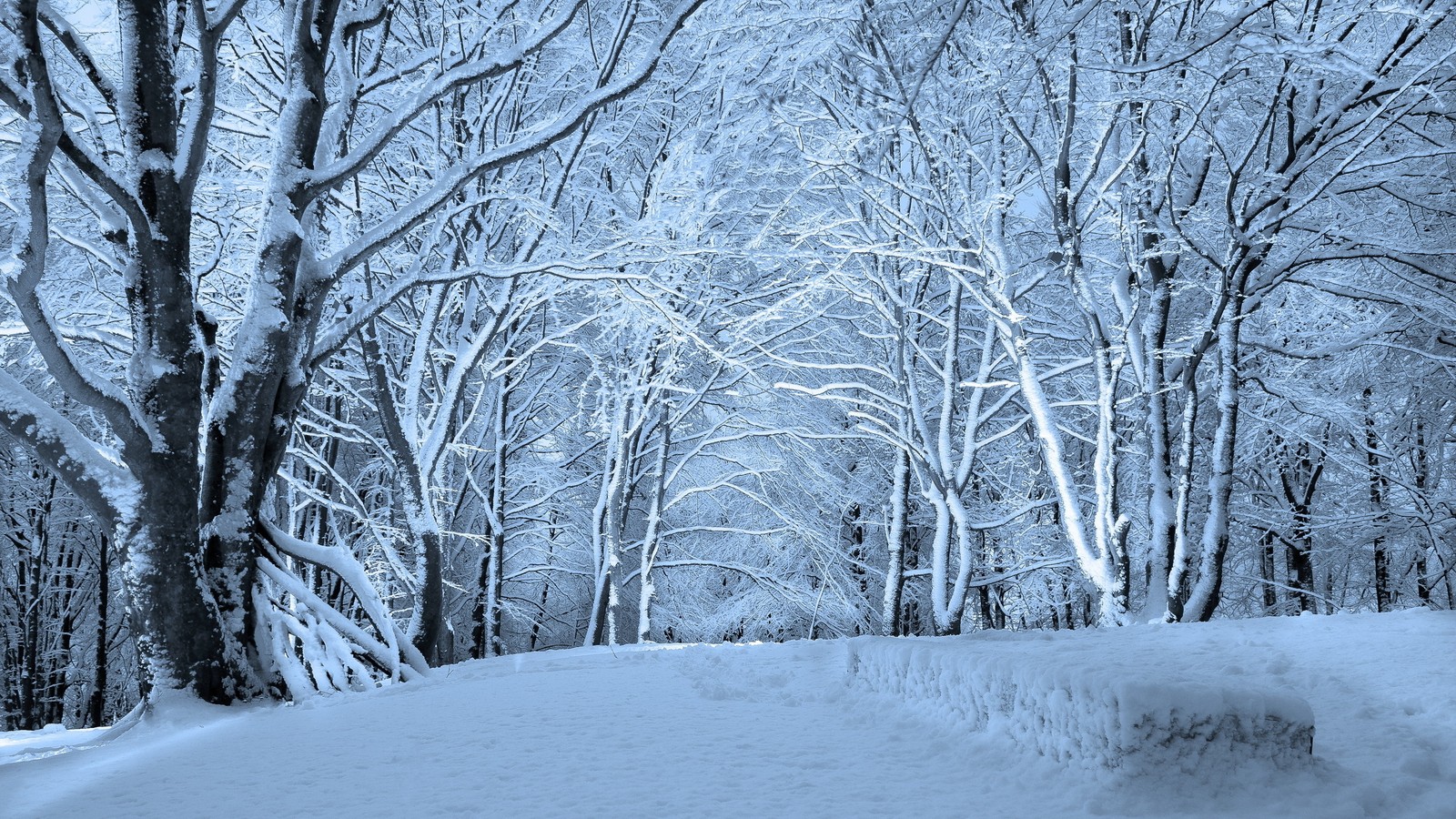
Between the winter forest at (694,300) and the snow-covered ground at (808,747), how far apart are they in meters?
1.33

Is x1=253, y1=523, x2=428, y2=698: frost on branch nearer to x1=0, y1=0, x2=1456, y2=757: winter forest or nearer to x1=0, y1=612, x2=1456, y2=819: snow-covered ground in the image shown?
x1=0, y1=0, x2=1456, y2=757: winter forest

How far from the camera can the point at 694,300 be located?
10516 millimetres

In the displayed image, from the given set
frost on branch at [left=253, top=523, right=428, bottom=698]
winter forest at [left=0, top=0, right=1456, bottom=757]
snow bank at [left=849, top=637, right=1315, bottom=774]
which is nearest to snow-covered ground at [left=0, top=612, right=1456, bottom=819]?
snow bank at [left=849, top=637, right=1315, bottom=774]

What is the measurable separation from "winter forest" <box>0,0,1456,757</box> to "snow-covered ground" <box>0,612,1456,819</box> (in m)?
1.33

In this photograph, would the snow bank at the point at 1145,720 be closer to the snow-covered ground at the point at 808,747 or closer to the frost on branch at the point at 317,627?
the snow-covered ground at the point at 808,747

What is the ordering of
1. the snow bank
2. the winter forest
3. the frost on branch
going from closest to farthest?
1. the snow bank
2. the winter forest
3. the frost on branch

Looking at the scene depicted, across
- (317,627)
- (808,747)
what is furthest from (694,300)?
(808,747)

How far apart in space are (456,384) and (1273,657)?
689cm

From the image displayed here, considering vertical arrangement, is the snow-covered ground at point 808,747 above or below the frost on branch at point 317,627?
below

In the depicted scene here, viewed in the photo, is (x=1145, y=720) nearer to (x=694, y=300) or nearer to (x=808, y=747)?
(x=808, y=747)

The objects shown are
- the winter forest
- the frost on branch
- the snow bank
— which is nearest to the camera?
the snow bank

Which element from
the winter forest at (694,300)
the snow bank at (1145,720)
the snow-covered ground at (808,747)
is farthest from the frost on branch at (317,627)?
the snow bank at (1145,720)

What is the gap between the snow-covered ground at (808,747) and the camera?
285cm

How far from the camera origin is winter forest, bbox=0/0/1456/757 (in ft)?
17.7
